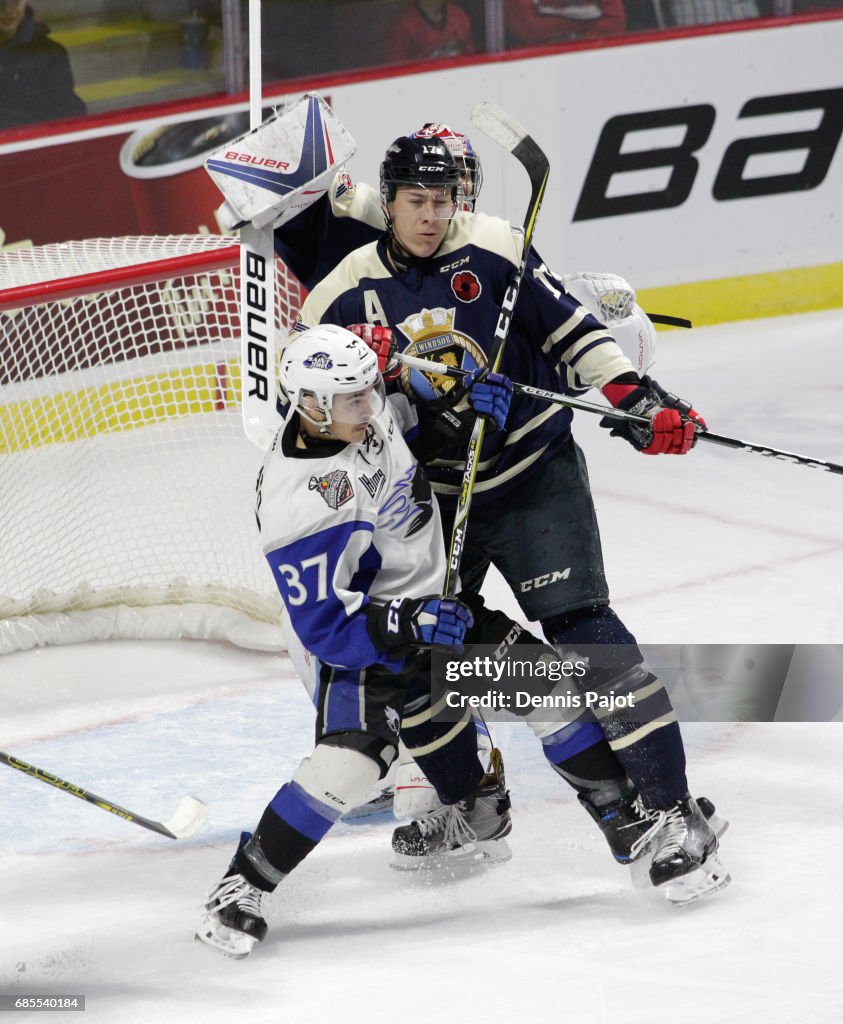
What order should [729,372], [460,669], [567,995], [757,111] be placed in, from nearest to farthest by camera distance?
[567,995] < [460,669] < [729,372] < [757,111]

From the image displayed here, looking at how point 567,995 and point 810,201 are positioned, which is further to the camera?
point 810,201

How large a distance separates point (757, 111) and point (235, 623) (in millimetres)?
→ 3194

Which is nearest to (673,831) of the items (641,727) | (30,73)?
(641,727)

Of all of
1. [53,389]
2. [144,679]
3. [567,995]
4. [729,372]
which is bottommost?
[729,372]

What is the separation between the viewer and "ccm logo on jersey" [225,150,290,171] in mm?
2615

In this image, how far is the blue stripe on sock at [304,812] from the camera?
93.2 inches

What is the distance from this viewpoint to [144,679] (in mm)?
3496

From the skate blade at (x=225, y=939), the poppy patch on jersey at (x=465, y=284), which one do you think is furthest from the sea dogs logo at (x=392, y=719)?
the poppy patch on jersey at (x=465, y=284)

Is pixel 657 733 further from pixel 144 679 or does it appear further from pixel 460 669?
pixel 144 679

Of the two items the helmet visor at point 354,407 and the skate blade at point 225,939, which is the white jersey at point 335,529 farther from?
the skate blade at point 225,939

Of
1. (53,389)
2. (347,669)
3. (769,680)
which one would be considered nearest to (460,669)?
(347,669)

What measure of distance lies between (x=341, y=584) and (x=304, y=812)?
0.33 m

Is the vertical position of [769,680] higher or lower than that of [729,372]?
higher

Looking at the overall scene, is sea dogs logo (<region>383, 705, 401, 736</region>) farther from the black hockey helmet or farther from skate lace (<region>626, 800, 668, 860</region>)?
the black hockey helmet
